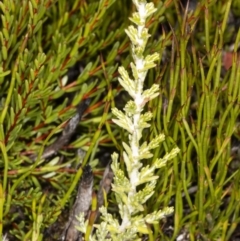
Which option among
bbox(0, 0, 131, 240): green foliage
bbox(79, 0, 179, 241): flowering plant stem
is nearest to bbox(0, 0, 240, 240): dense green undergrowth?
bbox(0, 0, 131, 240): green foliage

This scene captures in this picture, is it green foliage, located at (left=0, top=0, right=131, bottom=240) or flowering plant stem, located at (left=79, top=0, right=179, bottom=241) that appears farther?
green foliage, located at (left=0, top=0, right=131, bottom=240)

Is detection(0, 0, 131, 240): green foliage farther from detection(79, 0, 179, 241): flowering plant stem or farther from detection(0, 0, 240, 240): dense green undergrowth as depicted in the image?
detection(79, 0, 179, 241): flowering plant stem

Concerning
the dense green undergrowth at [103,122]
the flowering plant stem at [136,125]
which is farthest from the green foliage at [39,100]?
the flowering plant stem at [136,125]

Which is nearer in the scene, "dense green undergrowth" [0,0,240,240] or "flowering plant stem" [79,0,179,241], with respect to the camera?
"flowering plant stem" [79,0,179,241]

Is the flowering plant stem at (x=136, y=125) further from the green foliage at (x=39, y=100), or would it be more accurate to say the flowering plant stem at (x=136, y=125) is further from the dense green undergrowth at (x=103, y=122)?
the green foliage at (x=39, y=100)

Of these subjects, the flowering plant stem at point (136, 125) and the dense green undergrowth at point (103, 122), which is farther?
the dense green undergrowth at point (103, 122)

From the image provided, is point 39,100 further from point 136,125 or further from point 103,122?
point 136,125

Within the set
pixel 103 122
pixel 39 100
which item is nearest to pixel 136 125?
pixel 103 122

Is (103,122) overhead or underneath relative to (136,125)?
underneath
